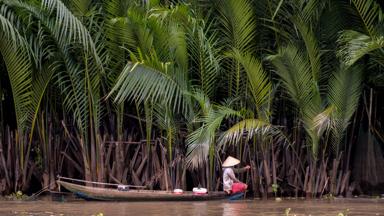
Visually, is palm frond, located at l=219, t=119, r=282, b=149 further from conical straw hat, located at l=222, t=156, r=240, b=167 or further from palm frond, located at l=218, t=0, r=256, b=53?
palm frond, located at l=218, t=0, r=256, b=53

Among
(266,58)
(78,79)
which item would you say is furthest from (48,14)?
(266,58)

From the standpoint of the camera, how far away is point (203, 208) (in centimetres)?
1185

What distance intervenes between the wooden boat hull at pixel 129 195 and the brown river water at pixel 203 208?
184mm

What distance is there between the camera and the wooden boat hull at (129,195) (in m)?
13.0

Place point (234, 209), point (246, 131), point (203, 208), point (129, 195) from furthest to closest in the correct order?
point (246, 131) → point (129, 195) → point (203, 208) → point (234, 209)

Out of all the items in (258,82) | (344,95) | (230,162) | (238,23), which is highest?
(238,23)

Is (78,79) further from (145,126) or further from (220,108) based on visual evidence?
(220,108)

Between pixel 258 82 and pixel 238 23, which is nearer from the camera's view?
pixel 258 82

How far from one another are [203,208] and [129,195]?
1.71 m


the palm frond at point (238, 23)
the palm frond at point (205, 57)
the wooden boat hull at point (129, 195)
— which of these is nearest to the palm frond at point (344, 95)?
the palm frond at point (238, 23)

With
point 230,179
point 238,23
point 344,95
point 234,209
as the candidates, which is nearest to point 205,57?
point 238,23

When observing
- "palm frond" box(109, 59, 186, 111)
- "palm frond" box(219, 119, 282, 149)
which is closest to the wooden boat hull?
"palm frond" box(219, 119, 282, 149)

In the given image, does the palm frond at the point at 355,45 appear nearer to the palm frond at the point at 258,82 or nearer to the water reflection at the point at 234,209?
the palm frond at the point at 258,82

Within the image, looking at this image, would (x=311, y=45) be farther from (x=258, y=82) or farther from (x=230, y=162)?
(x=230, y=162)
